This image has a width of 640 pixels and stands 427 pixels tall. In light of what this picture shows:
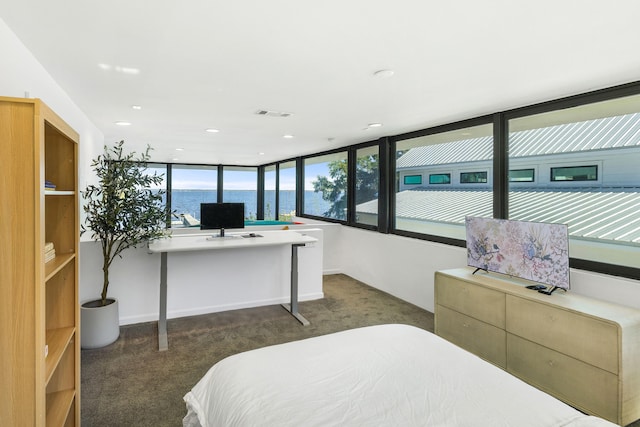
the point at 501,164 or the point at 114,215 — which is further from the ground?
the point at 501,164

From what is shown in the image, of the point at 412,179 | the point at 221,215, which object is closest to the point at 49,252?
the point at 221,215

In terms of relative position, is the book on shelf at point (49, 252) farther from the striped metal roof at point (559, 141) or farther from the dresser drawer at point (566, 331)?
the striped metal roof at point (559, 141)

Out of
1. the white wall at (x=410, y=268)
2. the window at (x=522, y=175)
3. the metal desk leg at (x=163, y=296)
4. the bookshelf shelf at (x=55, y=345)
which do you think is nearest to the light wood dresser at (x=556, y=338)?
the white wall at (x=410, y=268)

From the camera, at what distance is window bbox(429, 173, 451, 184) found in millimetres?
4293

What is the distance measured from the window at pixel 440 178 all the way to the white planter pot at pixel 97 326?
3817 millimetres

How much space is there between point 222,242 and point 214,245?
19 cm

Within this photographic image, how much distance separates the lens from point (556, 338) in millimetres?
2387

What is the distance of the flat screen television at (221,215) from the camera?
3.97 metres

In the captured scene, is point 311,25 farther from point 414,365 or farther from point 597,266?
point 597,266

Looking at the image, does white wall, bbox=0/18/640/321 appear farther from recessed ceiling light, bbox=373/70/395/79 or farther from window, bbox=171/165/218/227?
window, bbox=171/165/218/227

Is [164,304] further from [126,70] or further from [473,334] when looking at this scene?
[473,334]

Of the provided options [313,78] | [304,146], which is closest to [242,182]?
[304,146]

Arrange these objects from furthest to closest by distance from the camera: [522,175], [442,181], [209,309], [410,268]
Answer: [410,268]
[442,181]
[209,309]
[522,175]

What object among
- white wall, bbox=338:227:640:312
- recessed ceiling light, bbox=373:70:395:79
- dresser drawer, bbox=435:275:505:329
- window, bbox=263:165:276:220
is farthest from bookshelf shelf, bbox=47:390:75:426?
window, bbox=263:165:276:220
